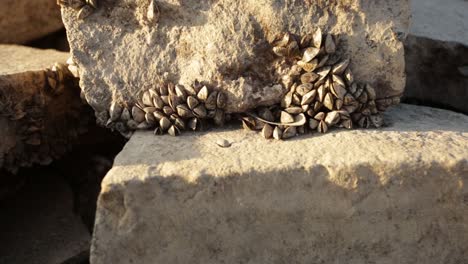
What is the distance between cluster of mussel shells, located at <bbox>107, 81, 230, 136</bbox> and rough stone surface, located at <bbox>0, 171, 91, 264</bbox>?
1.52ft

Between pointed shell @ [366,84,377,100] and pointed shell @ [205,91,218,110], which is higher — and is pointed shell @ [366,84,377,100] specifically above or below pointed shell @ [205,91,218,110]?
above

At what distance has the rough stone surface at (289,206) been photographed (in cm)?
144

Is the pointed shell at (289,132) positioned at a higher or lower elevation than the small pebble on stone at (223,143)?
higher

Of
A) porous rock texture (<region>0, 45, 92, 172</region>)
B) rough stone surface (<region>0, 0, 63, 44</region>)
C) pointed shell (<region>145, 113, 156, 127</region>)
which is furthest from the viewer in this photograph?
rough stone surface (<region>0, 0, 63, 44</region>)

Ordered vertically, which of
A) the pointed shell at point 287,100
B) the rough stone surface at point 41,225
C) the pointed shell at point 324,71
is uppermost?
the pointed shell at point 324,71

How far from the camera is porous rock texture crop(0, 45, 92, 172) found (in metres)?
1.81

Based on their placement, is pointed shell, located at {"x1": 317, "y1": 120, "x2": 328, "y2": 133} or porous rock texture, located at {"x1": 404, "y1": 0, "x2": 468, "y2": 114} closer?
pointed shell, located at {"x1": 317, "y1": 120, "x2": 328, "y2": 133}

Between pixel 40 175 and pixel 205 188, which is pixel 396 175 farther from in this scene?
pixel 40 175

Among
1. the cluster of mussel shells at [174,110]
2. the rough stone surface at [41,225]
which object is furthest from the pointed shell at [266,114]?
the rough stone surface at [41,225]

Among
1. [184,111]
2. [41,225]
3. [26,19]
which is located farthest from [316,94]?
[26,19]

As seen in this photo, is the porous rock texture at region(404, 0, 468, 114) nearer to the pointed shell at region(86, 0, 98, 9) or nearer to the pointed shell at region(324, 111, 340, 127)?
the pointed shell at region(324, 111, 340, 127)

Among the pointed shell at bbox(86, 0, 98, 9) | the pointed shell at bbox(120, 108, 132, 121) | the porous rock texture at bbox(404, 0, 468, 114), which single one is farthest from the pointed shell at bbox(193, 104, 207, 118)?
the porous rock texture at bbox(404, 0, 468, 114)

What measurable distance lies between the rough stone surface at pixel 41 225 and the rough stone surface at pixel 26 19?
650 mm

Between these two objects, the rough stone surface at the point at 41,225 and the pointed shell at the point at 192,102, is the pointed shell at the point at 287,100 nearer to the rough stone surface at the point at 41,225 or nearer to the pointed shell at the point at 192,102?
the pointed shell at the point at 192,102
